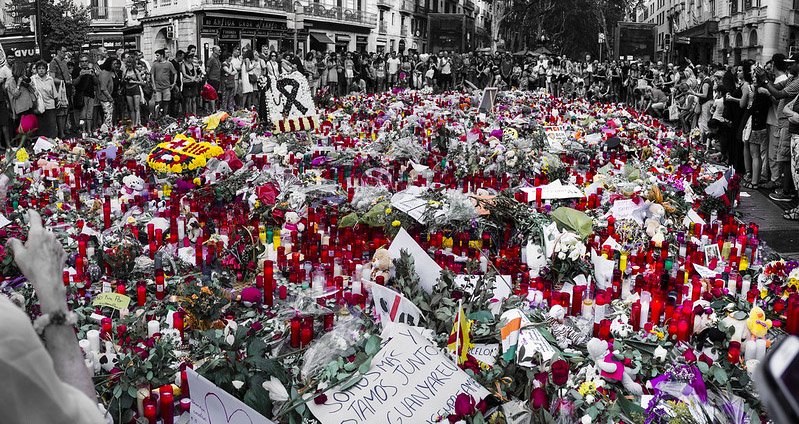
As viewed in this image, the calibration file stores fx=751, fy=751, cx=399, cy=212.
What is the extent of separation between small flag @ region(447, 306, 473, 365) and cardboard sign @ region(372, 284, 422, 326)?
34 cm

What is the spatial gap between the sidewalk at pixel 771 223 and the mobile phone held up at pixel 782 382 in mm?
6055

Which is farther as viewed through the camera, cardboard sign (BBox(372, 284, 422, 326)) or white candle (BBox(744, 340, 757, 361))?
cardboard sign (BBox(372, 284, 422, 326))

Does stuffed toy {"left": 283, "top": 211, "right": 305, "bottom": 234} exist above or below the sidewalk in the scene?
above

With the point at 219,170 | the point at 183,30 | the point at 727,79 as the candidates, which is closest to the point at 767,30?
the point at 183,30

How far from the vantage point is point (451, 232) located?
538 cm

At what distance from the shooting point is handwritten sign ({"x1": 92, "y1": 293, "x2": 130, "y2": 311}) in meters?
3.88

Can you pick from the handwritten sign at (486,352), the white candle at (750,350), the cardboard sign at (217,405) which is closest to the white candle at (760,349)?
the white candle at (750,350)

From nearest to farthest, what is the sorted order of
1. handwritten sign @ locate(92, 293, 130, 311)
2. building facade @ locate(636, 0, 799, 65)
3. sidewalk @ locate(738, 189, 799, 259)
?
handwritten sign @ locate(92, 293, 130, 311) → sidewalk @ locate(738, 189, 799, 259) → building facade @ locate(636, 0, 799, 65)

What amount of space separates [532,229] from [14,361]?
13.6ft

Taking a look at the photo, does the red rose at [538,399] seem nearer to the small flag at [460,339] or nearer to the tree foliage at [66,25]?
the small flag at [460,339]

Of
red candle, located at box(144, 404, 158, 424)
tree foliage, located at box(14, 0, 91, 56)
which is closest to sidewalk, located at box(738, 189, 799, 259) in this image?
red candle, located at box(144, 404, 158, 424)

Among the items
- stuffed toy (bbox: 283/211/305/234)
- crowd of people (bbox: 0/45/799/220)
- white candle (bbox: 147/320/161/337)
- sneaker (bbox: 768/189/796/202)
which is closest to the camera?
white candle (bbox: 147/320/161/337)

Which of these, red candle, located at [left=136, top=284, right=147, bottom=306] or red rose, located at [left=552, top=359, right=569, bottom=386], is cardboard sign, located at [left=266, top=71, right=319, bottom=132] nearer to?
red candle, located at [left=136, top=284, right=147, bottom=306]

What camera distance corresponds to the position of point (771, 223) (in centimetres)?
789
